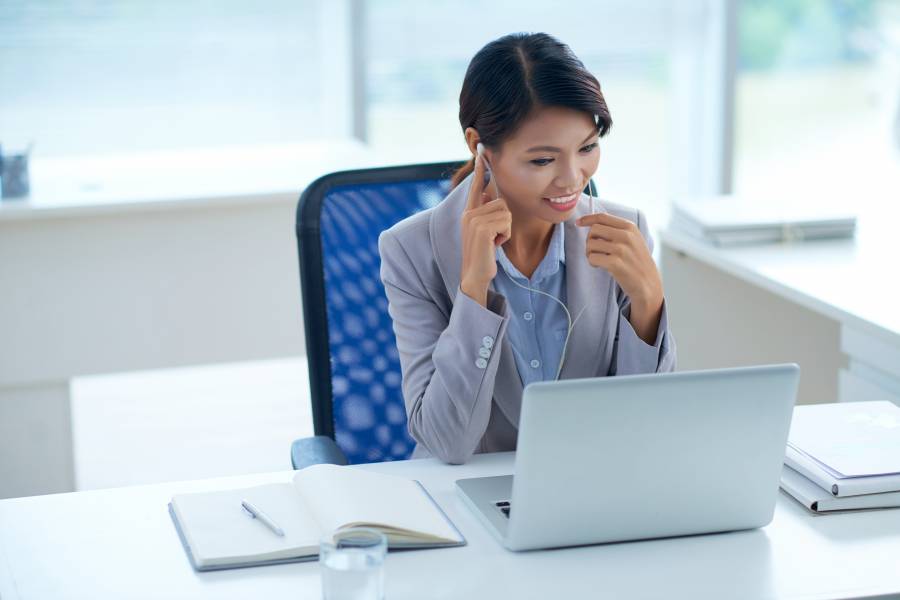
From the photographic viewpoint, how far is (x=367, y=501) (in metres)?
1.22

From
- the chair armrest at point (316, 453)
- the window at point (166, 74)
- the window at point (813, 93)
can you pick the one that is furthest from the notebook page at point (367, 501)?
the window at point (813, 93)

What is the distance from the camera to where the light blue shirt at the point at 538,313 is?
162 centimetres

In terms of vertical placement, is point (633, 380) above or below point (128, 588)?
above

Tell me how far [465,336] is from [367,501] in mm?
320

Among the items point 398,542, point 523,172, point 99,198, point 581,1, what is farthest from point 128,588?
point 581,1

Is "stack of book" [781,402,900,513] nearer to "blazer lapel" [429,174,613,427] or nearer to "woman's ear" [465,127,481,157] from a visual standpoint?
"blazer lapel" [429,174,613,427]

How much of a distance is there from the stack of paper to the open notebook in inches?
50.0

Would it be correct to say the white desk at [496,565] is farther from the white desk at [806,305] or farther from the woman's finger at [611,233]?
the white desk at [806,305]

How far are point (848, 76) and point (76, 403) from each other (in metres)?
3.15

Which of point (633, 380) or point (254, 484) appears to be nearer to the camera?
point (633, 380)

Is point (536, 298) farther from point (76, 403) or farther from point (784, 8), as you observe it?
point (784, 8)

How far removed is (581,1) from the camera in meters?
4.17

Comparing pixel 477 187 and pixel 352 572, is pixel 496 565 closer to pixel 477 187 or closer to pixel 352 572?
pixel 352 572


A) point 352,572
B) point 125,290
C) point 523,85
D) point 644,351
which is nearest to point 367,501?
point 352,572
